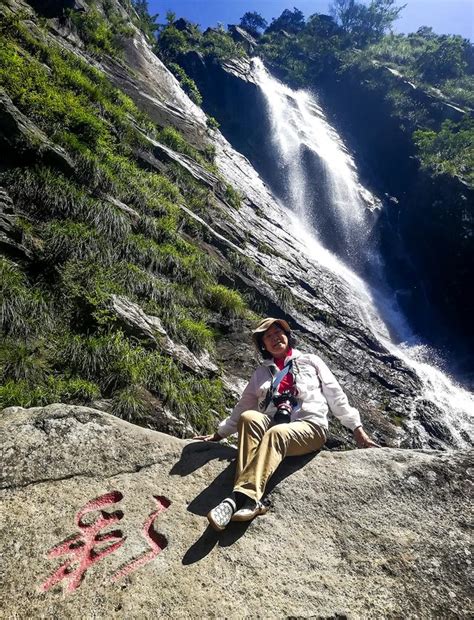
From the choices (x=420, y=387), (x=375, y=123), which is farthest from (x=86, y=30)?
(x=375, y=123)

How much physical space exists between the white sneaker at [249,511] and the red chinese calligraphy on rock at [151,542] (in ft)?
1.64

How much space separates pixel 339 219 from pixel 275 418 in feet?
67.6

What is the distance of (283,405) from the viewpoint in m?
3.52

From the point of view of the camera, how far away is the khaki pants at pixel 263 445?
2.90 m

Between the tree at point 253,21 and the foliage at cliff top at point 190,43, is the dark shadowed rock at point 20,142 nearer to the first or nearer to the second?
the foliage at cliff top at point 190,43

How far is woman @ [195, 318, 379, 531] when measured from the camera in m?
2.87

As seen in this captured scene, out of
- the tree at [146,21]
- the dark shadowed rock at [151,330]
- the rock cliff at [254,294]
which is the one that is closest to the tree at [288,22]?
the tree at [146,21]

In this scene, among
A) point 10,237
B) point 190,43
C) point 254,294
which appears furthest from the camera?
point 190,43

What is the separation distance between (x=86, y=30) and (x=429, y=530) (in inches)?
695

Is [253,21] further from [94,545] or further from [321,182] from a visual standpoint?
[94,545]

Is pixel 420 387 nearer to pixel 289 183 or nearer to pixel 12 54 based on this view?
pixel 12 54

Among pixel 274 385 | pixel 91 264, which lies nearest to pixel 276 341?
pixel 274 385

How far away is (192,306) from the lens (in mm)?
7645

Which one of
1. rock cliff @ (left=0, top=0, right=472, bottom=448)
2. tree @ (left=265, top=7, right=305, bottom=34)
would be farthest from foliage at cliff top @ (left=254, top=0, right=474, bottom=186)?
rock cliff @ (left=0, top=0, right=472, bottom=448)
